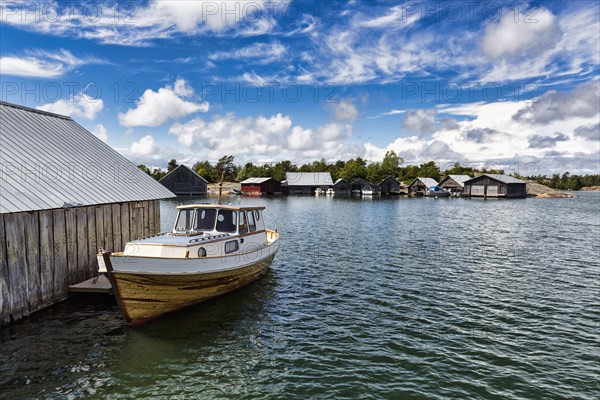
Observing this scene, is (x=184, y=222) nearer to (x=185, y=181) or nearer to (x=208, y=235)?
(x=208, y=235)

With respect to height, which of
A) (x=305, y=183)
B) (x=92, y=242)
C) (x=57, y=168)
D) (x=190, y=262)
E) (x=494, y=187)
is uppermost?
(x=305, y=183)

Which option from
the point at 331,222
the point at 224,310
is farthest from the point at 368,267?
the point at 331,222

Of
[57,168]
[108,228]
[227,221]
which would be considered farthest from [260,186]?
[57,168]

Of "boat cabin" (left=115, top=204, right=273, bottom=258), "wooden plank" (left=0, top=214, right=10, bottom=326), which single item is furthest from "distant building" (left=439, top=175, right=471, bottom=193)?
"wooden plank" (left=0, top=214, right=10, bottom=326)

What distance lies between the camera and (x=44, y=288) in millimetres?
14305

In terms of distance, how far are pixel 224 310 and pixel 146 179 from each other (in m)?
10.8

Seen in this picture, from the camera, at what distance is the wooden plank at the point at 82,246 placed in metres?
15.9

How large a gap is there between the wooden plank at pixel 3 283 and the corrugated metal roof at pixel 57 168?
3.53 ft

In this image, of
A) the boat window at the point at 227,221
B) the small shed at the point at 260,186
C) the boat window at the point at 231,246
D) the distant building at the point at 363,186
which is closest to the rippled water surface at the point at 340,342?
the boat window at the point at 231,246

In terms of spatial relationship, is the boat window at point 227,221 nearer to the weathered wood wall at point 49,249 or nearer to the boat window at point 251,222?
the boat window at point 251,222

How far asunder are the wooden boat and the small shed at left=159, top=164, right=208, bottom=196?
3536 inches

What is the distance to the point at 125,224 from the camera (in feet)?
A: 62.5

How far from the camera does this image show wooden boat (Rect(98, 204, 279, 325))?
44.7 ft

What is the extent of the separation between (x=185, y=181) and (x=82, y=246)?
94247 mm
